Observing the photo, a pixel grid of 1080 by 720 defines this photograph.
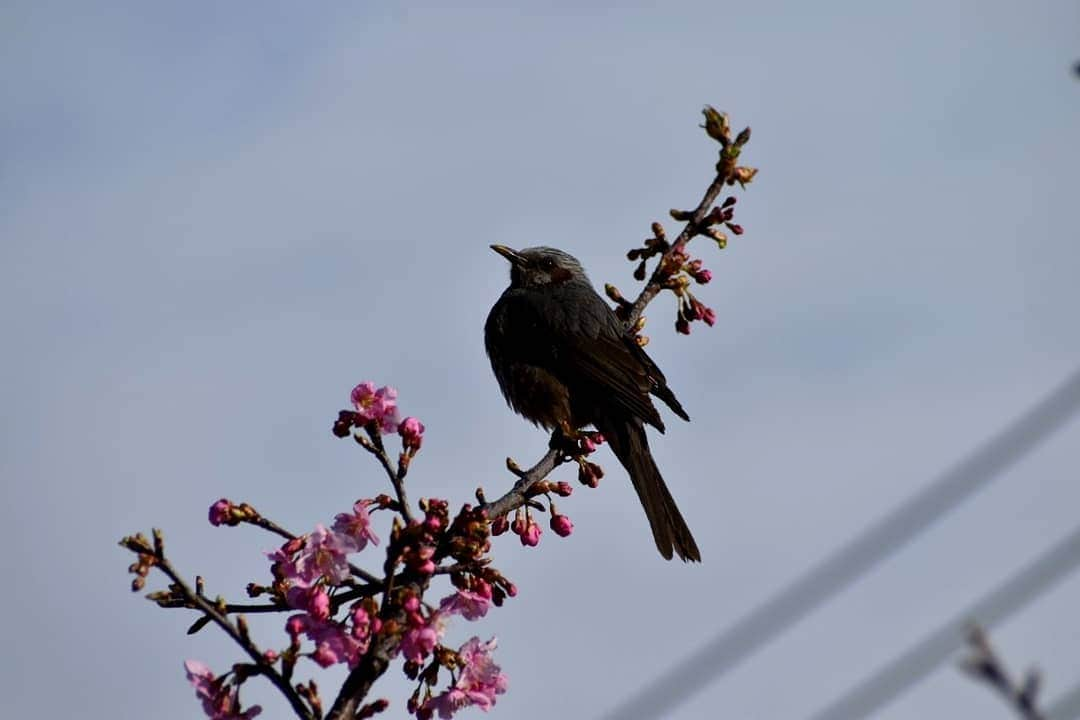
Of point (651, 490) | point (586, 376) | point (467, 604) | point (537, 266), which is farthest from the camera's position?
point (537, 266)

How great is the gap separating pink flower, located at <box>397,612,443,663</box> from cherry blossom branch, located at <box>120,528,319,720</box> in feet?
1.36

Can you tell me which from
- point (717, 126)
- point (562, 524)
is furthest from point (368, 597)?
point (717, 126)

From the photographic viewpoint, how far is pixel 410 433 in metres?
4.45

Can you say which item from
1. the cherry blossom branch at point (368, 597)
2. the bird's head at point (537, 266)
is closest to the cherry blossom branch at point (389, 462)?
the cherry blossom branch at point (368, 597)

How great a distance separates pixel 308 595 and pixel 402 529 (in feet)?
1.13

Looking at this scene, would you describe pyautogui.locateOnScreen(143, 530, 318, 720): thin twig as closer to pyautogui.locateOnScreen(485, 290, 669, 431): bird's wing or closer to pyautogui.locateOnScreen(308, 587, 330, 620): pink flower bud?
pyautogui.locateOnScreen(308, 587, 330, 620): pink flower bud

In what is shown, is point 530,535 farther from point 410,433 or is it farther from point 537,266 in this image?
point 537,266

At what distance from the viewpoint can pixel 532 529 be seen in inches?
192

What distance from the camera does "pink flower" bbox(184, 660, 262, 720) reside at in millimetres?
3770

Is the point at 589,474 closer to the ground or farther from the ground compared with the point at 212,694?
farther from the ground

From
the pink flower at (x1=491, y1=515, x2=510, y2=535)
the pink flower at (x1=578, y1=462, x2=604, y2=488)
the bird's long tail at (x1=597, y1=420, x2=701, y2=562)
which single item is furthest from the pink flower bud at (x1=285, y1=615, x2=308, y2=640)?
the bird's long tail at (x1=597, y1=420, x2=701, y2=562)

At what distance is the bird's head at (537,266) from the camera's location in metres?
8.81

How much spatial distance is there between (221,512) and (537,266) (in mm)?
5170

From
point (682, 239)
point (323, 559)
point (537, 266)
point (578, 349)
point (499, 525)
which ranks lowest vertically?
point (323, 559)
